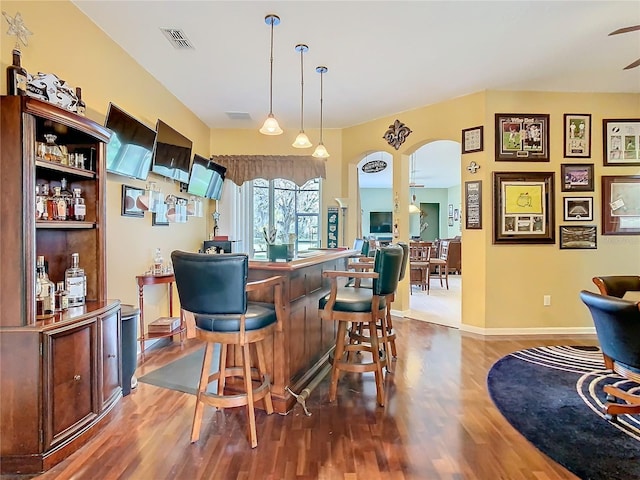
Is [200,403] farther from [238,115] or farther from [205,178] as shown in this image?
[238,115]

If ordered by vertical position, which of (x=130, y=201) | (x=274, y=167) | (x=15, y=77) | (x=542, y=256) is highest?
(x=274, y=167)

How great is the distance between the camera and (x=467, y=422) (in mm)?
2391

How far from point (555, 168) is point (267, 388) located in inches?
166

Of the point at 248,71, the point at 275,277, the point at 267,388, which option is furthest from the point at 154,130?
the point at 267,388

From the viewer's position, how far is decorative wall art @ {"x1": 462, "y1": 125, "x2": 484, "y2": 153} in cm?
446

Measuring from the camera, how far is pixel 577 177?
4469 millimetres

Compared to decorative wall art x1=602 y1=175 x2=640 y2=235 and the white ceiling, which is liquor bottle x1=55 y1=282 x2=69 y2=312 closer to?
the white ceiling

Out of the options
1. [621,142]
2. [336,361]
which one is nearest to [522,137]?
[621,142]

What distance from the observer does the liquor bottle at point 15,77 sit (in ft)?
7.12

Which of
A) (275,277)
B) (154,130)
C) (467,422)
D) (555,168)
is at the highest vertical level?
(154,130)

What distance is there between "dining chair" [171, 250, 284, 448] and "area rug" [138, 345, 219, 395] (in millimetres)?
709

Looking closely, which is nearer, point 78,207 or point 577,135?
point 78,207

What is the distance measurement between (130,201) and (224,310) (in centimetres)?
214

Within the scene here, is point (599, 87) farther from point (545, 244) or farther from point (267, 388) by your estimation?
point (267, 388)
